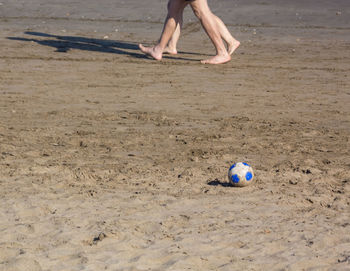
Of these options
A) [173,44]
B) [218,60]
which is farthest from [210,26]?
[173,44]

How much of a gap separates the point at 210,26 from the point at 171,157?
4.70 meters

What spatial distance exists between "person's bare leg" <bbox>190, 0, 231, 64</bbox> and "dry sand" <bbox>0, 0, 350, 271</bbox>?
0.76 ft

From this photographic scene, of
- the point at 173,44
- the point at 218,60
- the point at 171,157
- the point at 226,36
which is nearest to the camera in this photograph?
the point at 171,157

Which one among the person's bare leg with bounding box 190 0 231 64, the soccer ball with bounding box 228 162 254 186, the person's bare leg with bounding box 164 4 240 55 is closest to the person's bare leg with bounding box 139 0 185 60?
the person's bare leg with bounding box 190 0 231 64

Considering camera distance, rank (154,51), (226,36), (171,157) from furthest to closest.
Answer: (226,36), (154,51), (171,157)

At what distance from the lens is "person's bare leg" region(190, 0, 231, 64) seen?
10.4m

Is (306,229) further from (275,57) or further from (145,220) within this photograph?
(275,57)

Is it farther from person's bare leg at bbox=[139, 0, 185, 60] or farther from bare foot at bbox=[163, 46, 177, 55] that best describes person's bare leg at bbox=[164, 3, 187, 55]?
person's bare leg at bbox=[139, 0, 185, 60]

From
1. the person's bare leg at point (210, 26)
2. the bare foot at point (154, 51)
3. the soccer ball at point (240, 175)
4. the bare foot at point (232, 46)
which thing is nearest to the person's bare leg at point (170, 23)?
the bare foot at point (154, 51)

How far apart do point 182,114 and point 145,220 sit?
3125 mm

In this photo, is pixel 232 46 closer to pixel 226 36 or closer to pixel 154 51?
pixel 226 36

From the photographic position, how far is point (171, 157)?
6.13m

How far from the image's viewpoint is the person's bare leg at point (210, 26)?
10.4m

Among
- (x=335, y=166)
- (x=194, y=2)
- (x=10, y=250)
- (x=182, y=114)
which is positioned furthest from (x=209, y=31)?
(x=10, y=250)
